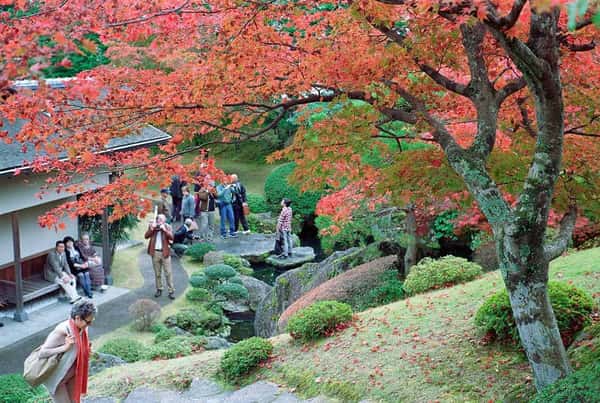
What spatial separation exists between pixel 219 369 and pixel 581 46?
5476 mm

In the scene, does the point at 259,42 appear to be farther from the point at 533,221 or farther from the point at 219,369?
the point at 219,369

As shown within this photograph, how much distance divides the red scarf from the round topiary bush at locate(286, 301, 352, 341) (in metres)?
3.00

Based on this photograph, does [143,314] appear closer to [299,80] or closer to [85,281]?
[85,281]

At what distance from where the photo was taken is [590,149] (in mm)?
6688

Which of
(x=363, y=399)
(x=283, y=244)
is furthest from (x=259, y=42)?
(x=283, y=244)

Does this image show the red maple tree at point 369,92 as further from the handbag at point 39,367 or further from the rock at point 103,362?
the rock at point 103,362

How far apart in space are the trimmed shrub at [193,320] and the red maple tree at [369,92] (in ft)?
18.9

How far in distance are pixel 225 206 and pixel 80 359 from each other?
539 inches

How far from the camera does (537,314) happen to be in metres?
5.51

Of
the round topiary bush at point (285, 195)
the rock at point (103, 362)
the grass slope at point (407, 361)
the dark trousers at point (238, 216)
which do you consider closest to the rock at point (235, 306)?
the rock at point (103, 362)

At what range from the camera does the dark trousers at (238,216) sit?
20.5 meters

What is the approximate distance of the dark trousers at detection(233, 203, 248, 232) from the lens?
20469 mm

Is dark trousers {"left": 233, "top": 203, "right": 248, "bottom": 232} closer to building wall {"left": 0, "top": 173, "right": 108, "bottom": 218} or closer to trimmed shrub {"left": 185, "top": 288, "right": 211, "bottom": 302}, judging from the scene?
trimmed shrub {"left": 185, "top": 288, "right": 211, "bottom": 302}

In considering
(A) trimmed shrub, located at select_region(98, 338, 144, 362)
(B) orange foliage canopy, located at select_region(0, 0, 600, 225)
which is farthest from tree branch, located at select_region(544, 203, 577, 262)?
(A) trimmed shrub, located at select_region(98, 338, 144, 362)
